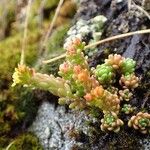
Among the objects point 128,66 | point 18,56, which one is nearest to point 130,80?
point 128,66

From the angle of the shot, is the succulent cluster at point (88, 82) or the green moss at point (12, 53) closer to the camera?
the succulent cluster at point (88, 82)

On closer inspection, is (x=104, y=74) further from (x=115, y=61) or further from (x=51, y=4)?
(x=51, y=4)

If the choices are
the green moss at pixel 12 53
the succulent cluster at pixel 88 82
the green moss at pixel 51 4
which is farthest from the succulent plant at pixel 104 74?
the green moss at pixel 51 4

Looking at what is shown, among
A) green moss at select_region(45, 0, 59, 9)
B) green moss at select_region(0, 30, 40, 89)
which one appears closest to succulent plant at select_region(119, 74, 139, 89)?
green moss at select_region(0, 30, 40, 89)

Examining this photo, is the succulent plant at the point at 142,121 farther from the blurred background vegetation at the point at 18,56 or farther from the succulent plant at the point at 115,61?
the blurred background vegetation at the point at 18,56

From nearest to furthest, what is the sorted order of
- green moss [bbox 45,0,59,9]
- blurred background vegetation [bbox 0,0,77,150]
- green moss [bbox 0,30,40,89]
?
blurred background vegetation [bbox 0,0,77,150], green moss [bbox 0,30,40,89], green moss [bbox 45,0,59,9]

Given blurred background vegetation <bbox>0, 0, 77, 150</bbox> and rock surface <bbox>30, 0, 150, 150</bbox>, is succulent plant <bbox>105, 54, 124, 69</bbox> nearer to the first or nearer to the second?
rock surface <bbox>30, 0, 150, 150</bbox>
